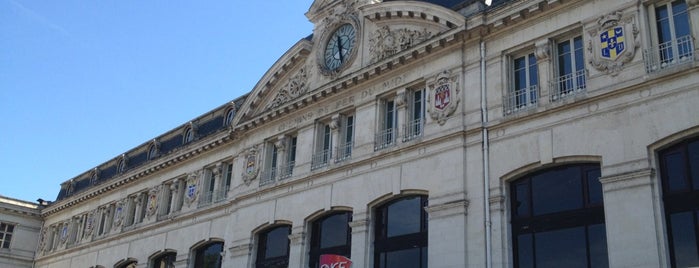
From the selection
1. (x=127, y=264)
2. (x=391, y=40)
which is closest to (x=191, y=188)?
(x=127, y=264)

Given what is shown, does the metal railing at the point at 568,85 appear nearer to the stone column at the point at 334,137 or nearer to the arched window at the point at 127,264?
the stone column at the point at 334,137

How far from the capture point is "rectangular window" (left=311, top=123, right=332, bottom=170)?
26.6 metres

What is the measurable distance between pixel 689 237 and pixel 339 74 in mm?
14248

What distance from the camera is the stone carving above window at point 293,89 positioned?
28.6 m

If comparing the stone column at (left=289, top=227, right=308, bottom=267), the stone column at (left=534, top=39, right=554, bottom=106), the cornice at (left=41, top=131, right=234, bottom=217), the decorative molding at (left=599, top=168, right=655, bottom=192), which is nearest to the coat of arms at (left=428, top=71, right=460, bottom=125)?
the stone column at (left=534, top=39, right=554, bottom=106)

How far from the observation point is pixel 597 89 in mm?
18625

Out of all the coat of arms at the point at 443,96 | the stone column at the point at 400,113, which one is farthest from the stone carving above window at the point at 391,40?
the coat of arms at the point at 443,96

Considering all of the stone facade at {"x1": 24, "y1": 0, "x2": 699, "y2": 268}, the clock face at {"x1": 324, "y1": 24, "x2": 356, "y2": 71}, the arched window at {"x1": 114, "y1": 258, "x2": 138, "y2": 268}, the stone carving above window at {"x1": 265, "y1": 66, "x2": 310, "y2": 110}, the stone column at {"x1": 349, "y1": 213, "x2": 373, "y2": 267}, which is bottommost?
the stone column at {"x1": 349, "y1": 213, "x2": 373, "y2": 267}

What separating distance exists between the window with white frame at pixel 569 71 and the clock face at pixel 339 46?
29.2 feet

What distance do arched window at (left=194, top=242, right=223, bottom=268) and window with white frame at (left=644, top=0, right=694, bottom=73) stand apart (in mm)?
20179

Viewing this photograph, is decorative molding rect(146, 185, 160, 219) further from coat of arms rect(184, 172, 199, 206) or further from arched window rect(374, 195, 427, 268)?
arched window rect(374, 195, 427, 268)

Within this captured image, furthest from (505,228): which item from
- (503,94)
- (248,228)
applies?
(248,228)

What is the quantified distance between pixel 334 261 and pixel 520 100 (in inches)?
319

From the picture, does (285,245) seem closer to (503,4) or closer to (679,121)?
(503,4)
